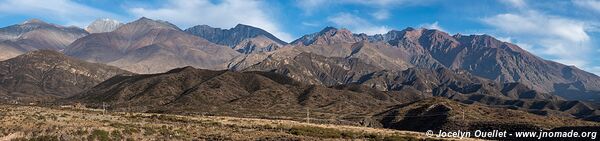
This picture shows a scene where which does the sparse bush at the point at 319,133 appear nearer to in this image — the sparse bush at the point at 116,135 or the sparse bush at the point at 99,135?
the sparse bush at the point at 116,135

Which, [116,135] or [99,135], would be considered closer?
[99,135]

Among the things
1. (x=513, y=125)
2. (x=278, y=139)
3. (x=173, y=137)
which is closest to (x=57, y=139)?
(x=173, y=137)

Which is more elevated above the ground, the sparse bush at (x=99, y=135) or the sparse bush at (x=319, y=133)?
the sparse bush at (x=99, y=135)

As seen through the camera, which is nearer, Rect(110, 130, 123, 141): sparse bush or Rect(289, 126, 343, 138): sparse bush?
Rect(110, 130, 123, 141): sparse bush

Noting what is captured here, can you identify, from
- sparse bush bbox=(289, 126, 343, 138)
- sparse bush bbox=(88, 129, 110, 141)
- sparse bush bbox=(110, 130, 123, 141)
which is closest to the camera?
sparse bush bbox=(88, 129, 110, 141)

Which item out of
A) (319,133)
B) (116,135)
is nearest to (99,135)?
(116,135)

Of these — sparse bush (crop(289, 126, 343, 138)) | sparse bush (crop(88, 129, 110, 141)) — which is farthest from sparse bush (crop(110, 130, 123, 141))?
sparse bush (crop(289, 126, 343, 138))

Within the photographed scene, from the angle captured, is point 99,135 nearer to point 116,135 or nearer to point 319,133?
point 116,135

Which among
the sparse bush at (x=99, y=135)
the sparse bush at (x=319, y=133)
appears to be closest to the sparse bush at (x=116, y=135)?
the sparse bush at (x=99, y=135)

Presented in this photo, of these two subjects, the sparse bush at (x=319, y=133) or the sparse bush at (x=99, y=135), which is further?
the sparse bush at (x=319, y=133)

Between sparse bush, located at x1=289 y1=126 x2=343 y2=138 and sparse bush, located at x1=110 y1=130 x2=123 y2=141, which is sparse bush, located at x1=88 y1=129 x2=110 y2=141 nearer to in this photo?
sparse bush, located at x1=110 y1=130 x2=123 y2=141

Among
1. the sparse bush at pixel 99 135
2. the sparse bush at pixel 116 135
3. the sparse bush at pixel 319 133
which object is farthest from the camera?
the sparse bush at pixel 319 133

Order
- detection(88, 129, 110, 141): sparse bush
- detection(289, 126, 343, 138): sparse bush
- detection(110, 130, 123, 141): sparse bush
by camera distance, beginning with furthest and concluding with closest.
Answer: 1. detection(289, 126, 343, 138): sparse bush
2. detection(110, 130, 123, 141): sparse bush
3. detection(88, 129, 110, 141): sparse bush

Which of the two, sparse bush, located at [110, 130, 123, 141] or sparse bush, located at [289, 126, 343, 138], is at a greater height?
sparse bush, located at [110, 130, 123, 141]
